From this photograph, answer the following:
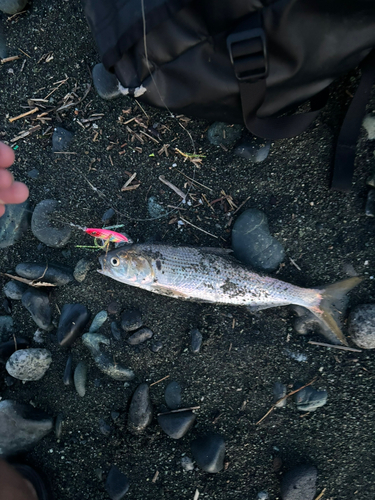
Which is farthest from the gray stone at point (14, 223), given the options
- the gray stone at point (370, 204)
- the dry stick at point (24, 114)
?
the gray stone at point (370, 204)

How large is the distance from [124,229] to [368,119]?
3.13 meters

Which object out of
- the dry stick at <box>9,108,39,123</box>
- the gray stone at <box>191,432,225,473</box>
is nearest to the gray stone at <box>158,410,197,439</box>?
the gray stone at <box>191,432,225,473</box>

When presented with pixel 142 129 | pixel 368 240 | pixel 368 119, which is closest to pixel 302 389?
pixel 368 240

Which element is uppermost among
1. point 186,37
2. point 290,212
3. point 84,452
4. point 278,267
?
point 186,37

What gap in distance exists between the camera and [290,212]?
11.6 feet

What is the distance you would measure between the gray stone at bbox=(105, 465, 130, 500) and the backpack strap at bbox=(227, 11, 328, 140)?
4206mm

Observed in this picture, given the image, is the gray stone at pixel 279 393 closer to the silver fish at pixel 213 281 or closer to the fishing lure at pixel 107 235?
the silver fish at pixel 213 281

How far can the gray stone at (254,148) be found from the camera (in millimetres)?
3459

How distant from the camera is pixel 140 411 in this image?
3.42 m

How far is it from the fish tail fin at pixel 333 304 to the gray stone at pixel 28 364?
3329 millimetres

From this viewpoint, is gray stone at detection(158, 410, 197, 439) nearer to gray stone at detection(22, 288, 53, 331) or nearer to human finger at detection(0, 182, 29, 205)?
gray stone at detection(22, 288, 53, 331)

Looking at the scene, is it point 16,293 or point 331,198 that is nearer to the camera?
point 331,198

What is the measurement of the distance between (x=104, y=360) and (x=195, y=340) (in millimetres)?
1135

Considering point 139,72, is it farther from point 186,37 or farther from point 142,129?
point 142,129
